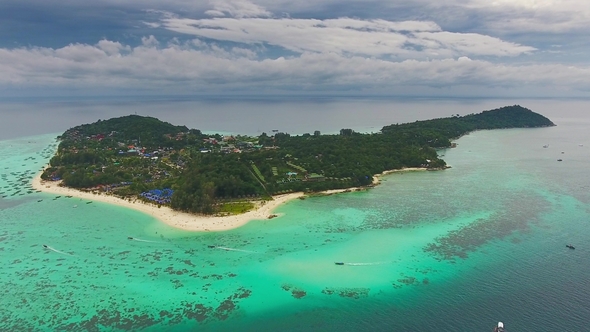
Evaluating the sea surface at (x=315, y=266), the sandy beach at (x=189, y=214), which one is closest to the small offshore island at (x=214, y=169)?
the sandy beach at (x=189, y=214)

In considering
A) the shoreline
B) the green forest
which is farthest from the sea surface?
the green forest

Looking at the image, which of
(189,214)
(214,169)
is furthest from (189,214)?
(214,169)

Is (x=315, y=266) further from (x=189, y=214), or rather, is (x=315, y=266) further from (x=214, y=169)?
(x=214, y=169)

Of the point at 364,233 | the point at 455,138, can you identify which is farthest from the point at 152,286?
the point at 455,138

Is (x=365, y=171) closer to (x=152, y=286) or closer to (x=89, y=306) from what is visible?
(x=152, y=286)

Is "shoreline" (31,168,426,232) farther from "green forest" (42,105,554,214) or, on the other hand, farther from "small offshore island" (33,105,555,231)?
"green forest" (42,105,554,214)

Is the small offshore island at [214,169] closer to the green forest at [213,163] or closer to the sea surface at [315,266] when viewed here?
the green forest at [213,163]
